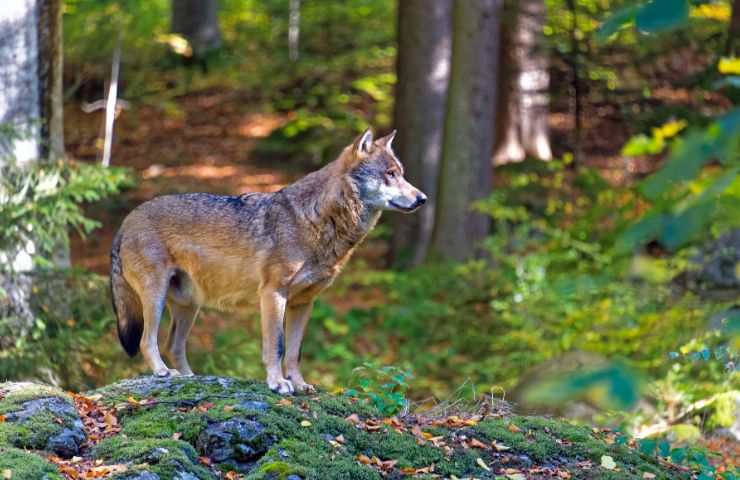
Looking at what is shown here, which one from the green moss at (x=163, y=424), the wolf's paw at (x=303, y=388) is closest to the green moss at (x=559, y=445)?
the wolf's paw at (x=303, y=388)

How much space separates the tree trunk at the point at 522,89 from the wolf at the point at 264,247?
41.8ft

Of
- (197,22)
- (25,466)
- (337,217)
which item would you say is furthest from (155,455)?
(197,22)

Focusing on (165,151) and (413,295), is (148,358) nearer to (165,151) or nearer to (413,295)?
(413,295)

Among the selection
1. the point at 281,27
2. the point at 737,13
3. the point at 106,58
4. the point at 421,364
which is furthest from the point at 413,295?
the point at 281,27

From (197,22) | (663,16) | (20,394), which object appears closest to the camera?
(663,16)

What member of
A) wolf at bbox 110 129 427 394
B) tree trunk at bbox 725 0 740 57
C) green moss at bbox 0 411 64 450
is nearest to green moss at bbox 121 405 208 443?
green moss at bbox 0 411 64 450

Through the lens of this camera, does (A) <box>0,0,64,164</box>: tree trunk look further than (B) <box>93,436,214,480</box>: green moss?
Yes

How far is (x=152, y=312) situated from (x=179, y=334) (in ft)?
1.72

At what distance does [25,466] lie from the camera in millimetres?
5348

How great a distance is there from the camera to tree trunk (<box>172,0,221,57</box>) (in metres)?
25.0

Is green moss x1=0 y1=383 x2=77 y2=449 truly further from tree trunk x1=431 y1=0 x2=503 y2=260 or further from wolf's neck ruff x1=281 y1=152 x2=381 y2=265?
tree trunk x1=431 y1=0 x2=503 y2=260

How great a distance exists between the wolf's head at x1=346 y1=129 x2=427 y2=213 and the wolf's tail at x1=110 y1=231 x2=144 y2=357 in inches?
78.9

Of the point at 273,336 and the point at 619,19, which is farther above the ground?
the point at 619,19

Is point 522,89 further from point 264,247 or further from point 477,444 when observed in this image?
point 477,444
